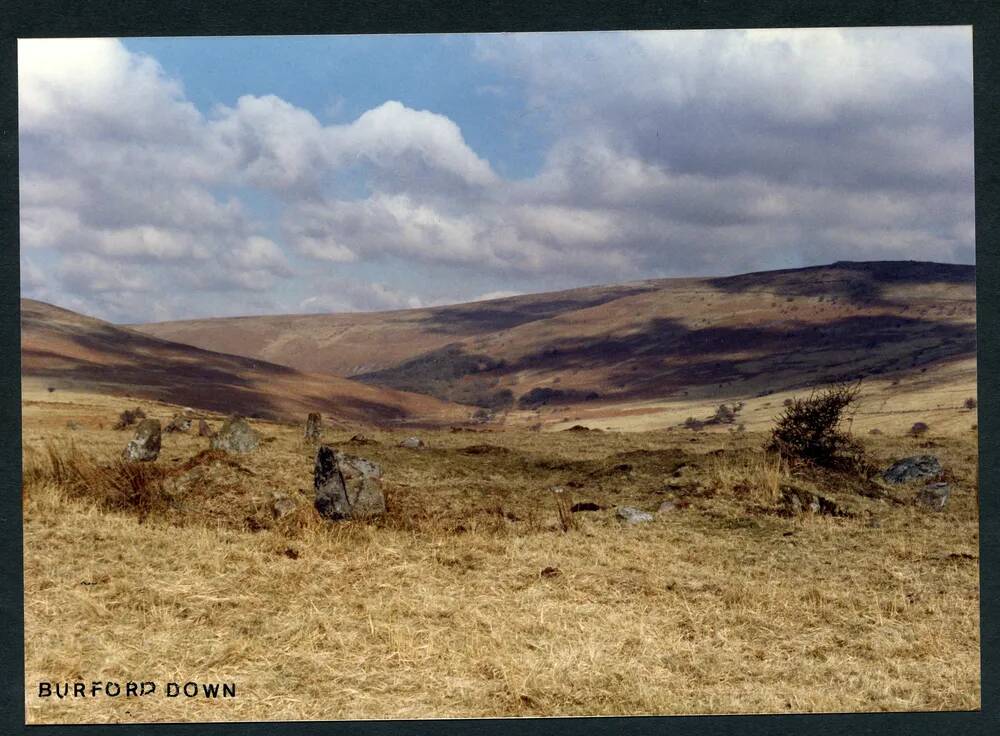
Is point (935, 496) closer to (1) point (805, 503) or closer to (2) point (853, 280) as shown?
(1) point (805, 503)

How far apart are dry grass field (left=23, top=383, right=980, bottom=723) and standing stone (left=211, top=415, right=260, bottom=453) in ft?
2.40

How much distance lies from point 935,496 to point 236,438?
34.5 ft

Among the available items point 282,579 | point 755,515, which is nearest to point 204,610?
point 282,579

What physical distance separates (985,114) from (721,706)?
17.1ft

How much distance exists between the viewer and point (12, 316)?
6777 millimetres

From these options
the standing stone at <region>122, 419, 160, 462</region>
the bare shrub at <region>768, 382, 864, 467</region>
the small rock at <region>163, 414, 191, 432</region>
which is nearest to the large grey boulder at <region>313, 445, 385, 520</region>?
the standing stone at <region>122, 419, 160, 462</region>

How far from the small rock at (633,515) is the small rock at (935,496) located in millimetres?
4241

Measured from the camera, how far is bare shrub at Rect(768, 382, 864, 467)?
45.5 ft

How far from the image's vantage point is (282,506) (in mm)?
10312

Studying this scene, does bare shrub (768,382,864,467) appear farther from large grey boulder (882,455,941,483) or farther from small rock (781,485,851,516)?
small rock (781,485,851,516)

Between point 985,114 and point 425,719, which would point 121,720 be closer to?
point 425,719

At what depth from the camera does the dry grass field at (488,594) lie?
19.7 feet

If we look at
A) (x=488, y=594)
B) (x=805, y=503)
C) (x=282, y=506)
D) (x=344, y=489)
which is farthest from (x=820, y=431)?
(x=282, y=506)

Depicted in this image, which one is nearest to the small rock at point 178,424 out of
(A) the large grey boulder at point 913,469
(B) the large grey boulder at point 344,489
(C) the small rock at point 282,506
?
(C) the small rock at point 282,506
